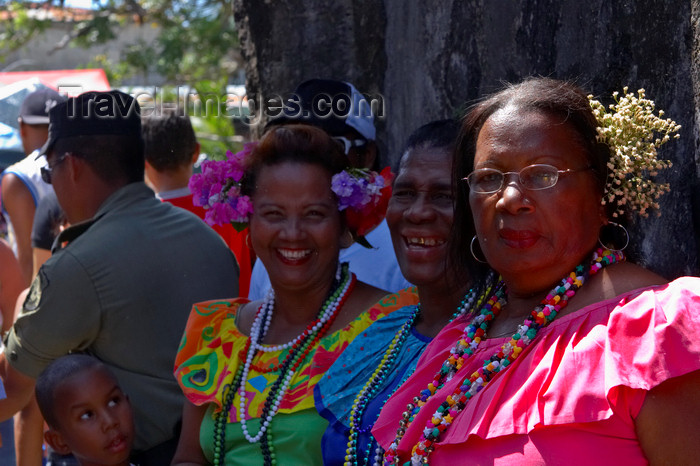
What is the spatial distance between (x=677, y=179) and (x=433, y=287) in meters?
0.85

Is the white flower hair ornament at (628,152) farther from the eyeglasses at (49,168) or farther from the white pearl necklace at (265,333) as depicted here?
the eyeglasses at (49,168)

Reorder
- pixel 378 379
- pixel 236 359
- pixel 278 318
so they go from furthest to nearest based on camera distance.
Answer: pixel 278 318
pixel 236 359
pixel 378 379

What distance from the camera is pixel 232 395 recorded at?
295 cm

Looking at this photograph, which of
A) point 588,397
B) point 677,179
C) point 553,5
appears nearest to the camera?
point 588,397

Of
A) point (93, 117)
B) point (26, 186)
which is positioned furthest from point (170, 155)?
point (93, 117)

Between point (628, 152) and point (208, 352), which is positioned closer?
point (628, 152)

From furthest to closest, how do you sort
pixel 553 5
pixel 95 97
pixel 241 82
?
pixel 241 82, pixel 95 97, pixel 553 5

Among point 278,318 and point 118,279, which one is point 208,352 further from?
point 118,279

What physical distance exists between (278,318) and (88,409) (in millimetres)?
838

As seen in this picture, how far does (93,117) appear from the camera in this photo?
3.85 metres

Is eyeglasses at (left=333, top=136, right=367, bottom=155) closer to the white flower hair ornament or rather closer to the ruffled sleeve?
the ruffled sleeve

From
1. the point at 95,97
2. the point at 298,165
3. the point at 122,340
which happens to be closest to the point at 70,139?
the point at 95,97

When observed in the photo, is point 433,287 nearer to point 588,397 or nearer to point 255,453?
point 255,453

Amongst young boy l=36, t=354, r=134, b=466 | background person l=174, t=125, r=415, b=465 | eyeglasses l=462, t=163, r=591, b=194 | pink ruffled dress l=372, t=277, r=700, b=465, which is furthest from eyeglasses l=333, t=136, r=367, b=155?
pink ruffled dress l=372, t=277, r=700, b=465
